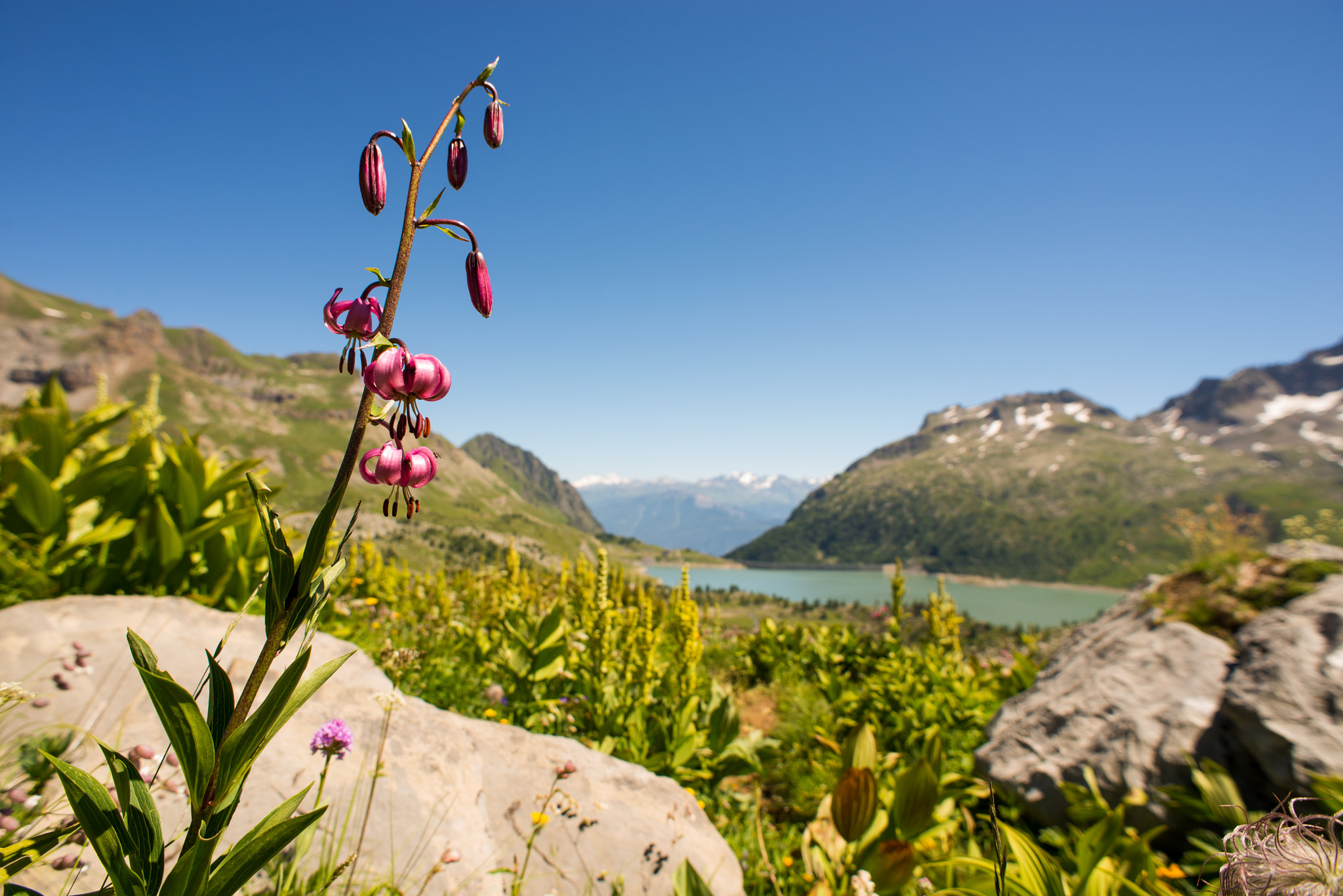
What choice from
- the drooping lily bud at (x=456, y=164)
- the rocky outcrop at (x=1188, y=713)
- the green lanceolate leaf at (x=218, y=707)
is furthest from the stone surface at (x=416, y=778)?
the rocky outcrop at (x=1188, y=713)

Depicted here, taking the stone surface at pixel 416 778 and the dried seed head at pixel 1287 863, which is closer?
the dried seed head at pixel 1287 863

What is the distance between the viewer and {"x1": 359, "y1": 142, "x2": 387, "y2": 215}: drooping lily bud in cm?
160

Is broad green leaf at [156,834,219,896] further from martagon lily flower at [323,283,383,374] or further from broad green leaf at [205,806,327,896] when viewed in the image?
martagon lily flower at [323,283,383,374]

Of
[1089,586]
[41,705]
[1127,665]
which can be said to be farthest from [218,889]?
[1089,586]

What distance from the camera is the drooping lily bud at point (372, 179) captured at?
5.24 feet

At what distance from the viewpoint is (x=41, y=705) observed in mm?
2316

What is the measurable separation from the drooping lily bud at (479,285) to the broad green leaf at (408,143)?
0.29m

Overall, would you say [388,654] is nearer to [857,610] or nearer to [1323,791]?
[1323,791]

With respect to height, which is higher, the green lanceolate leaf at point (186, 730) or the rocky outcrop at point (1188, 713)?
the green lanceolate leaf at point (186, 730)

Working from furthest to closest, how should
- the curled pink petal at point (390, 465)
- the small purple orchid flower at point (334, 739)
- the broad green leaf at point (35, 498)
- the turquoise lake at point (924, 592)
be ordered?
1. the turquoise lake at point (924, 592)
2. the broad green leaf at point (35, 498)
3. the small purple orchid flower at point (334, 739)
4. the curled pink petal at point (390, 465)

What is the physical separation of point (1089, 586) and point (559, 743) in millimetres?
198238

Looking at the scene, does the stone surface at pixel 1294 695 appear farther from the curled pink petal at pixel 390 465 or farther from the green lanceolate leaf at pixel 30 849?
the green lanceolate leaf at pixel 30 849

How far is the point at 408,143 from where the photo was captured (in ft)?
4.92

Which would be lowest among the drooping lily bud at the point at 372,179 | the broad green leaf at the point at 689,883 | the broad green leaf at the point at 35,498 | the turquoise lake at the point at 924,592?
the turquoise lake at the point at 924,592
